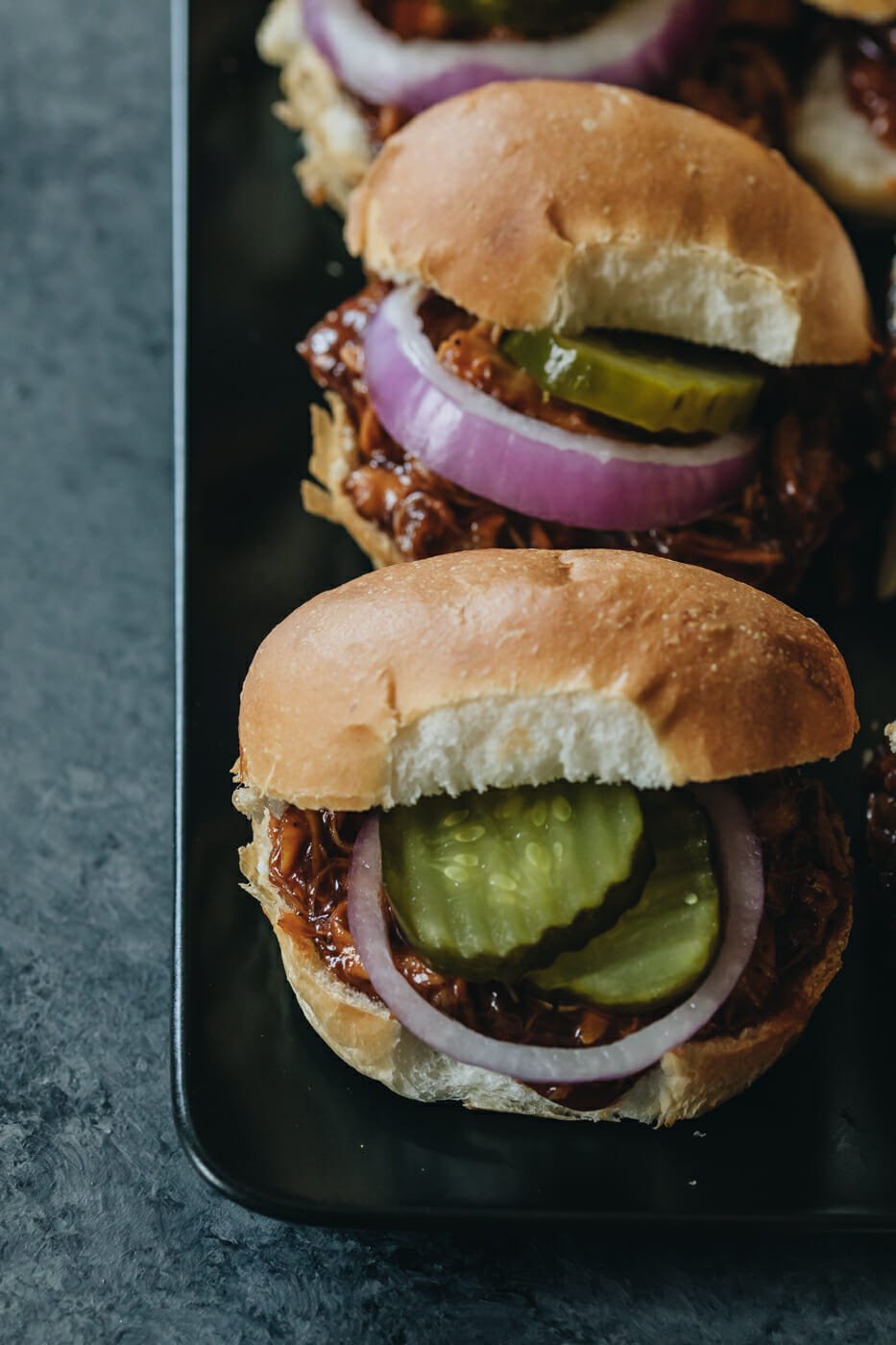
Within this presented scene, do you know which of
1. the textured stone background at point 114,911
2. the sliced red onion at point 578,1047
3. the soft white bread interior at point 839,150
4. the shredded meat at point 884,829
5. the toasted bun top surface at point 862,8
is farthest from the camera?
the soft white bread interior at point 839,150

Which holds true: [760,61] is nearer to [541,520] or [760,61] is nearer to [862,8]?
[862,8]

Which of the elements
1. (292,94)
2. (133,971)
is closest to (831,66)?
(292,94)

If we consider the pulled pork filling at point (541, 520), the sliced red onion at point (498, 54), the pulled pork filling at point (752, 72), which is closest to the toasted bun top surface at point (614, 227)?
the pulled pork filling at point (541, 520)

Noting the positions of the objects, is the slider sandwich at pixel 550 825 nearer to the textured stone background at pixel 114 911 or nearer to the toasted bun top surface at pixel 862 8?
the textured stone background at pixel 114 911

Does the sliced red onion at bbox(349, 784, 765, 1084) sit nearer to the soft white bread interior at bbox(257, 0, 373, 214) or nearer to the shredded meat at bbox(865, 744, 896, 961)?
the shredded meat at bbox(865, 744, 896, 961)

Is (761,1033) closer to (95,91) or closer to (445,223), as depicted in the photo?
(445,223)

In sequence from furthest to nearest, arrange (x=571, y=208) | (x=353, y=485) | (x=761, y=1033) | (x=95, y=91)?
1. (x=95, y=91)
2. (x=353, y=485)
3. (x=571, y=208)
4. (x=761, y=1033)

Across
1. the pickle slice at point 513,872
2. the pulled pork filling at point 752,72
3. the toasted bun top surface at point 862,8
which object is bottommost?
the pickle slice at point 513,872
